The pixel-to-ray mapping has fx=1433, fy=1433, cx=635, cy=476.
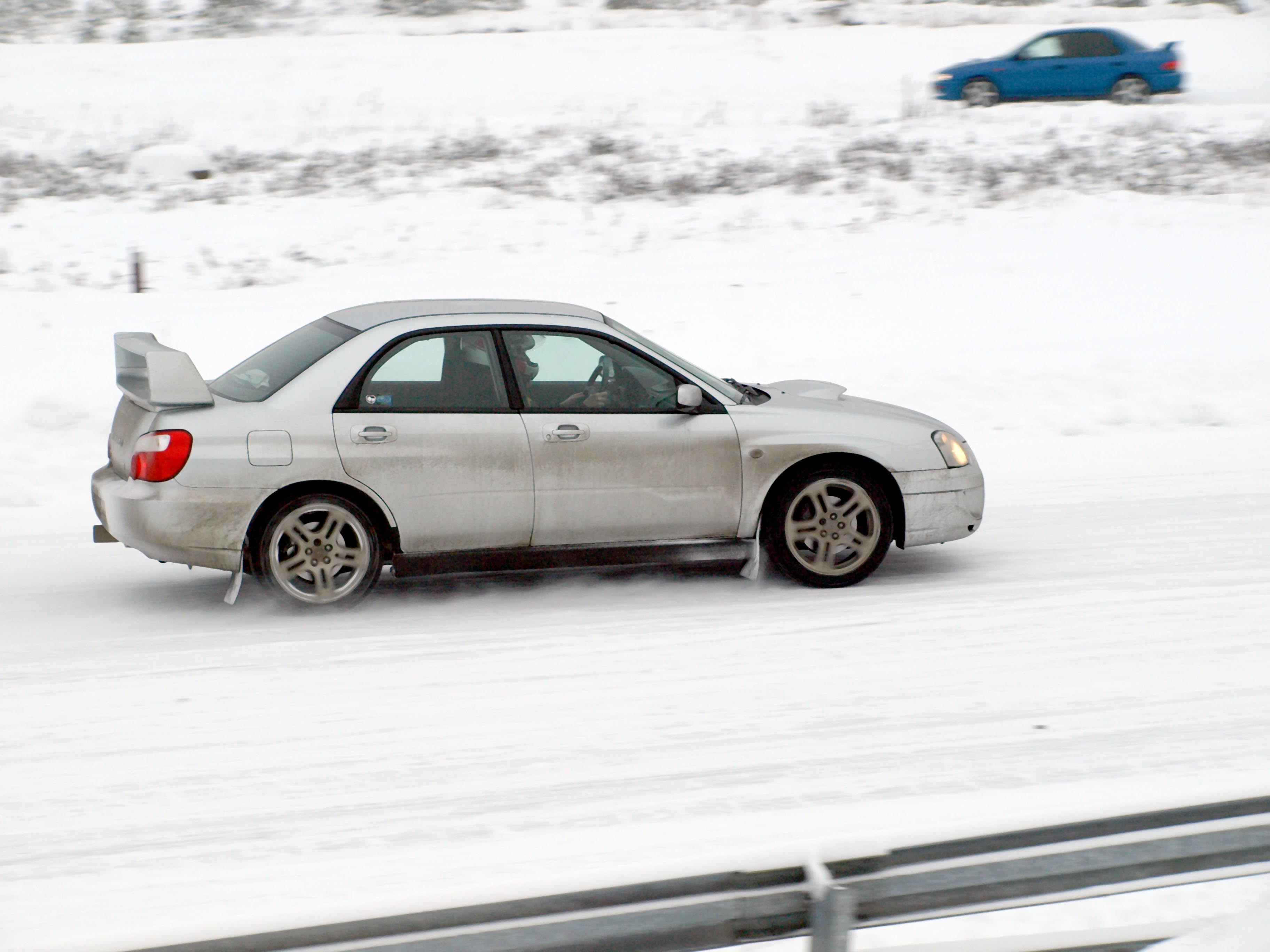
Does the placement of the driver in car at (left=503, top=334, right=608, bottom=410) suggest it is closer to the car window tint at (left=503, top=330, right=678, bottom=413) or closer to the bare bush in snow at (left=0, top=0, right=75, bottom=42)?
the car window tint at (left=503, top=330, right=678, bottom=413)

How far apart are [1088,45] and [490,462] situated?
22626 millimetres

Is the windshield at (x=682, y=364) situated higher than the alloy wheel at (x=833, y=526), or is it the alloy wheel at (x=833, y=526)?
the windshield at (x=682, y=364)

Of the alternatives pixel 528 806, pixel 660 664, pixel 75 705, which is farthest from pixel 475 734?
pixel 75 705

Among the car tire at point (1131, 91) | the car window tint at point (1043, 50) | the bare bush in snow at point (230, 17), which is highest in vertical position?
the bare bush in snow at point (230, 17)

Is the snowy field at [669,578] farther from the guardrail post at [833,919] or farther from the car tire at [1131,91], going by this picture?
the car tire at [1131,91]

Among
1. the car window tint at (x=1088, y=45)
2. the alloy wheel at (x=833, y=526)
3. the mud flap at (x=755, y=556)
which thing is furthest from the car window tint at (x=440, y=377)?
the car window tint at (x=1088, y=45)

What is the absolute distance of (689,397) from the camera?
7.00m

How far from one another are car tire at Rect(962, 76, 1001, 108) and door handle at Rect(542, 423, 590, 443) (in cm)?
2151

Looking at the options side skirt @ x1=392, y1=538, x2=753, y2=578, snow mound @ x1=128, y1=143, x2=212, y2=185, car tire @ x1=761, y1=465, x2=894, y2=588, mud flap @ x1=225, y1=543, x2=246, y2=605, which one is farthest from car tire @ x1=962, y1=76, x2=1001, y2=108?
mud flap @ x1=225, y1=543, x2=246, y2=605

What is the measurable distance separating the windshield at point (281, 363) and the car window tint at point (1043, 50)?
71.4 feet

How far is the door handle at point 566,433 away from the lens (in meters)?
6.92

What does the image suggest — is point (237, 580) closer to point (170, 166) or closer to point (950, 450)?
point (950, 450)

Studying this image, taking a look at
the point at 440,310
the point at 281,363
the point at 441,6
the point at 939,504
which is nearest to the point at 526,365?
the point at 440,310

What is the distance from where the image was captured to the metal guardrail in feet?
7.77
